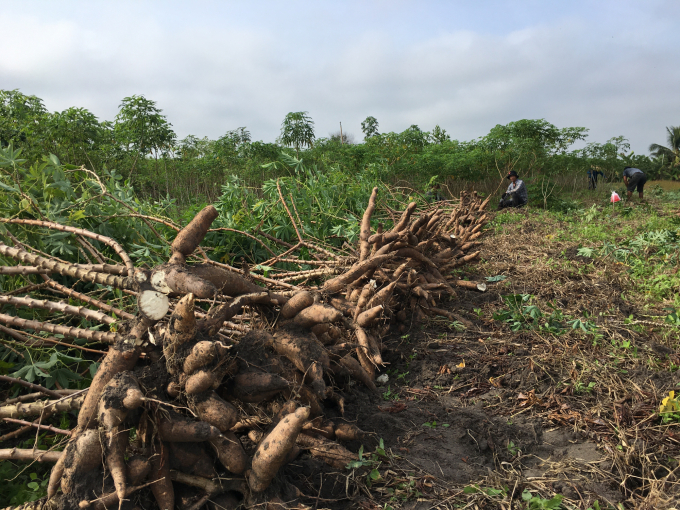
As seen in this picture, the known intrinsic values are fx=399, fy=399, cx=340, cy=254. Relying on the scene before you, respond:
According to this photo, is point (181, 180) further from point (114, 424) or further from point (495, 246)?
point (114, 424)

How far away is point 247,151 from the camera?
13992 mm

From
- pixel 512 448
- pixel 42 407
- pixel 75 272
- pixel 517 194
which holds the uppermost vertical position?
pixel 517 194

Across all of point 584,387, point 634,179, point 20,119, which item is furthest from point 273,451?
point 634,179

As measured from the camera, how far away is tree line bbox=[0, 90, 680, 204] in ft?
26.5

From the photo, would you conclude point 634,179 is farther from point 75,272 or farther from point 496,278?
point 75,272

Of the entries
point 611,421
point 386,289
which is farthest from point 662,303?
point 386,289

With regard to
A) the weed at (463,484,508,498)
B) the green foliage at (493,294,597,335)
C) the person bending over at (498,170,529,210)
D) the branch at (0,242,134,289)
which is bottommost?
the weed at (463,484,508,498)

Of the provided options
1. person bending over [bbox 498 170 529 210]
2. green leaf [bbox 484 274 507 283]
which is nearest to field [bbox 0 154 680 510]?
green leaf [bbox 484 274 507 283]

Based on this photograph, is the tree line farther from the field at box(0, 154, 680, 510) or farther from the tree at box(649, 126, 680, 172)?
the tree at box(649, 126, 680, 172)

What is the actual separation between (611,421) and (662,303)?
2.16 m

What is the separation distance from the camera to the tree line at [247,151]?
807cm

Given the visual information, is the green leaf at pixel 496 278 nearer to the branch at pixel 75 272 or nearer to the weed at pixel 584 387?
the weed at pixel 584 387

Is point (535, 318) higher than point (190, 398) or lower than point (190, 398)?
lower

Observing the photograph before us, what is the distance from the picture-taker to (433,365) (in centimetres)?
283
